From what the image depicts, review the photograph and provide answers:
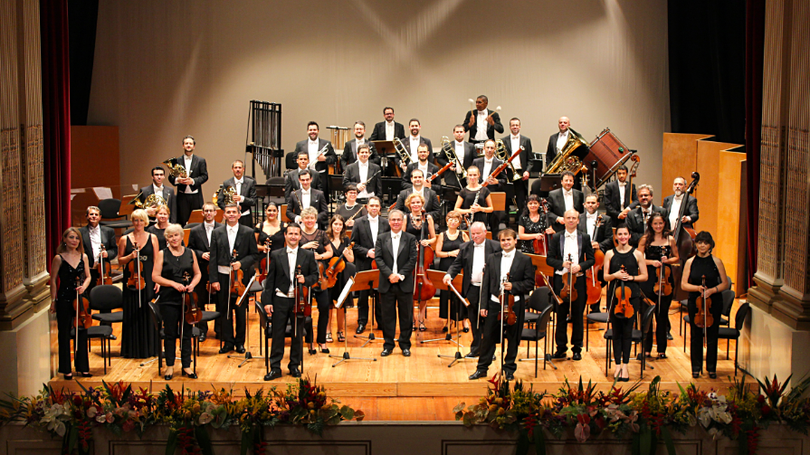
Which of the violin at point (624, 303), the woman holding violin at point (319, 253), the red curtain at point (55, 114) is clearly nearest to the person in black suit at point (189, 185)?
the woman holding violin at point (319, 253)

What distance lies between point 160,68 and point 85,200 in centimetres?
305

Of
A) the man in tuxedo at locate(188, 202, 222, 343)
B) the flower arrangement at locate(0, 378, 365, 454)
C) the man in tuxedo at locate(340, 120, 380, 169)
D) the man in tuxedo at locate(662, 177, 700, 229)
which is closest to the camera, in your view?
the flower arrangement at locate(0, 378, 365, 454)

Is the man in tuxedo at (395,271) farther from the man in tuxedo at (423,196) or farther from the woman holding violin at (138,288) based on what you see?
the woman holding violin at (138,288)

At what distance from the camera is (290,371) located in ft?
20.4

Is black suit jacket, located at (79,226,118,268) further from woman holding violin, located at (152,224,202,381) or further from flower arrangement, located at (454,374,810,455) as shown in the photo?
flower arrangement, located at (454,374,810,455)

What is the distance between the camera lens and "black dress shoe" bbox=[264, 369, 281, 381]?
6086 millimetres

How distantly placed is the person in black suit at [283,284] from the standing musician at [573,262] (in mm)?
1998

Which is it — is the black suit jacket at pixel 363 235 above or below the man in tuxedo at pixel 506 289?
above

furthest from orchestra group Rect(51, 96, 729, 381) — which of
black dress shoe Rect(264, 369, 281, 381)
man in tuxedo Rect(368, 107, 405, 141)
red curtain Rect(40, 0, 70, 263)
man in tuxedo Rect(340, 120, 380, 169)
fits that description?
man in tuxedo Rect(368, 107, 405, 141)

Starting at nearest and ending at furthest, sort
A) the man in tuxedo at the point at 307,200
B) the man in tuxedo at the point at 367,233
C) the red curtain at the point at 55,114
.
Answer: the red curtain at the point at 55,114 < the man in tuxedo at the point at 367,233 < the man in tuxedo at the point at 307,200

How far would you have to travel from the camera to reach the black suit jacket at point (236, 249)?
655 centimetres

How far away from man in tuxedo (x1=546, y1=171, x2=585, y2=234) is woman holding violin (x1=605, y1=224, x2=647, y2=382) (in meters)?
1.48

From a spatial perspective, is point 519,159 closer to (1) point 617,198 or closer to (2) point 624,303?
(1) point 617,198

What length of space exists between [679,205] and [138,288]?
504cm
